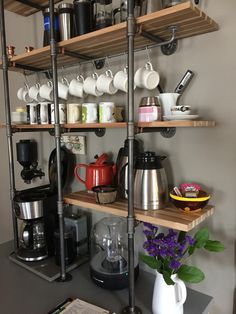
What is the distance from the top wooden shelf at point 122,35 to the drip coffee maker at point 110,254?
84 centimetres

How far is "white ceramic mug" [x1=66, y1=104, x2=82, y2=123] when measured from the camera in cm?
125

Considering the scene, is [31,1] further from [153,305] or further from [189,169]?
[153,305]

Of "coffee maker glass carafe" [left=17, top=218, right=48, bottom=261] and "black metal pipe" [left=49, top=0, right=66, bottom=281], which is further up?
"black metal pipe" [left=49, top=0, right=66, bottom=281]

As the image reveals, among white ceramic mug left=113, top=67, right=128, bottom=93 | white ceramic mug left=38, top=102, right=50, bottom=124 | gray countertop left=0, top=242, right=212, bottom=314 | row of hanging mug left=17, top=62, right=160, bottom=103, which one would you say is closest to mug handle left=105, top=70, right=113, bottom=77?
row of hanging mug left=17, top=62, right=160, bottom=103

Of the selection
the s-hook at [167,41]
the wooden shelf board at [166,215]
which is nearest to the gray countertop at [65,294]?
the wooden shelf board at [166,215]

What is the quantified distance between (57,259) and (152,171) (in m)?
0.70

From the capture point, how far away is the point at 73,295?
114 cm

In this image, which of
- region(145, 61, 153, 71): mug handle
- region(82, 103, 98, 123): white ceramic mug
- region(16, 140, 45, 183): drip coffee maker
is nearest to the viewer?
Result: region(145, 61, 153, 71): mug handle

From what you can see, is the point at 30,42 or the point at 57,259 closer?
the point at 57,259

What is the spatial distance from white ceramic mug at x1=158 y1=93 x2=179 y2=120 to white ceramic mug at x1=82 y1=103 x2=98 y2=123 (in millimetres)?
322

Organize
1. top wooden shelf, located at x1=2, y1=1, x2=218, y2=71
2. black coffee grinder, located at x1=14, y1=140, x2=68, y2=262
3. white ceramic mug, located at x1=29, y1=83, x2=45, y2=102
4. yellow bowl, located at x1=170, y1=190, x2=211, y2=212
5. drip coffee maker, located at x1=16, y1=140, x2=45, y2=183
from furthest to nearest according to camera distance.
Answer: drip coffee maker, located at x1=16, y1=140, x2=45, y2=183
white ceramic mug, located at x1=29, y1=83, x2=45, y2=102
black coffee grinder, located at x1=14, y1=140, x2=68, y2=262
yellow bowl, located at x1=170, y1=190, x2=211, y2=212
top wooden shelf, located at x1=2, y1=1, x2=218, y2=71

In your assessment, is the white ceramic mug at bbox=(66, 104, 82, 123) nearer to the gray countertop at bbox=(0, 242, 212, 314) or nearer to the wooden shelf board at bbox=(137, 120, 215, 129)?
the wooden shelf board at bbox=(137, 120, 215, 129)

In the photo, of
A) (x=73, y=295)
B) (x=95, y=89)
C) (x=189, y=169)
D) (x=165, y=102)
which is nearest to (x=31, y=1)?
(x=95, y=89)

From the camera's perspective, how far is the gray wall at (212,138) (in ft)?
3.27
